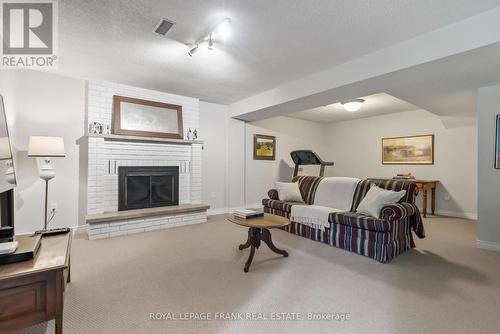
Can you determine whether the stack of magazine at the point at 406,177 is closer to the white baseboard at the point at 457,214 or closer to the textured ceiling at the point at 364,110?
the white baseboard at the point at 457,214

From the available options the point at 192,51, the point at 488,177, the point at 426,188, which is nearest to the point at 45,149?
the point at 192,51

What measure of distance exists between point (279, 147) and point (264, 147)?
55 cm

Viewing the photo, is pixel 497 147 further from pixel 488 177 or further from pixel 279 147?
pixel 279 147

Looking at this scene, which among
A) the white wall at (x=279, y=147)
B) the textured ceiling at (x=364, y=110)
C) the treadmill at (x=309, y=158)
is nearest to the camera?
the textured ceiling at (x=364, y=110)

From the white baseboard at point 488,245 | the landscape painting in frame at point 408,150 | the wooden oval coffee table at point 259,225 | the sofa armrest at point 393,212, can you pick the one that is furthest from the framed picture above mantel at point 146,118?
the landscape painting in frame at point 408,150

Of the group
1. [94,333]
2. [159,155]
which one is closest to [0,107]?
[94,333]

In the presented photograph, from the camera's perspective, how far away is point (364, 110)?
18.1ft

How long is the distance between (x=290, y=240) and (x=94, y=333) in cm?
242

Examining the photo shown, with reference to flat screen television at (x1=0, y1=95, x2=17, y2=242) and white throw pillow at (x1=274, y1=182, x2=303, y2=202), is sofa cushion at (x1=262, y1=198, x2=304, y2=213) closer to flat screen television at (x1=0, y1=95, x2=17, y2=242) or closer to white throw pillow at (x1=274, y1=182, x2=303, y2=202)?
white throw pillow at (x1=274, y1=182, x2=303, y2=202)

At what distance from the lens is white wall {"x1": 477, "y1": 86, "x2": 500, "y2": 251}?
292cm

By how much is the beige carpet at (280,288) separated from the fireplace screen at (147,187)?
886 mm

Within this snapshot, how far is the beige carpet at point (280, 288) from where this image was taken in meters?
1.56

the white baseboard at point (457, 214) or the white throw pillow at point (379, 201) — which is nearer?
the white throw pillow at point (379, 201)

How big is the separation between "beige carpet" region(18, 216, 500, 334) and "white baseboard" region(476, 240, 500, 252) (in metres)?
0.11
